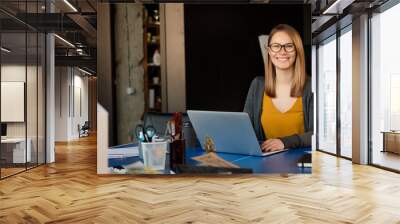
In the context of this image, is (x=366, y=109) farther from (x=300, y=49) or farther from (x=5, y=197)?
(x=5, y=197)

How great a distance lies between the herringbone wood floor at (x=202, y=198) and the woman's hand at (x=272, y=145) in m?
0.46

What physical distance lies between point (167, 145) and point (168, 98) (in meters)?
0.67

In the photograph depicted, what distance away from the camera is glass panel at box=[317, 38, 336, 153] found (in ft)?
31.2

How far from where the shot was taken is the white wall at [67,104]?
15.3m

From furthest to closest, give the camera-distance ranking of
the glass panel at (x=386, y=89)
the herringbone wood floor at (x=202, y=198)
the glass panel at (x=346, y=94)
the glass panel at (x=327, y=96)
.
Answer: the glass panel at (x=327, y=96)
the glass panel at (x=346, y=94)
the glass panel at (x=386, y=89)
the herringbone wood floor at (x=202, y=198)

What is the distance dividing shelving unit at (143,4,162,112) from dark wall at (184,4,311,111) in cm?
42

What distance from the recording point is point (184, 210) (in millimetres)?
4035

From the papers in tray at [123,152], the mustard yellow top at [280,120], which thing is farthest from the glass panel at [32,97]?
the mustard yellow top at [280,120]

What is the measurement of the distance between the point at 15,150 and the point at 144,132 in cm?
244

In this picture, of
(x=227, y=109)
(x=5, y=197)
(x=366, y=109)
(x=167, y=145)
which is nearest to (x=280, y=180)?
(x=227, y=109)

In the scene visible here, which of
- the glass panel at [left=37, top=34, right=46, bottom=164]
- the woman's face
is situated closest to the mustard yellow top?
the woman's face

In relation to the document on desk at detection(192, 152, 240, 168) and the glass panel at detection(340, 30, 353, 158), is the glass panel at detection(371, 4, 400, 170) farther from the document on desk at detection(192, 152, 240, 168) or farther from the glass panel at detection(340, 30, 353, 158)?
the document on desk at detection(192, 152, 240, 168)

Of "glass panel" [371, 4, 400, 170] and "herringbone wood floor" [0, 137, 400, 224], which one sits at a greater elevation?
"glass panel" [371, 4, 400, 170]

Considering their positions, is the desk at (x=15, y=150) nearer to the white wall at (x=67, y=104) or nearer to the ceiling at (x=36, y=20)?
the ceiling at (x=36, y=20)
